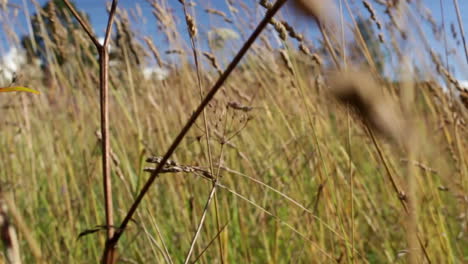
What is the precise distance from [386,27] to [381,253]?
0.66m

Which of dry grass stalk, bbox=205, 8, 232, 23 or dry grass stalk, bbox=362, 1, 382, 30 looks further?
dry grass stalk, bbox=205, 8, 232, 23

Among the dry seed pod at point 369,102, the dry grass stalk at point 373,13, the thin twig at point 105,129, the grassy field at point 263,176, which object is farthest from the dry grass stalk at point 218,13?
the dry seed pod at point 369,102

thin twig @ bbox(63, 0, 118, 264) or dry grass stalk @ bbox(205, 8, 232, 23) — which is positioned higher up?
dry grass stalk @ bbox(205, 8, 232, 23)

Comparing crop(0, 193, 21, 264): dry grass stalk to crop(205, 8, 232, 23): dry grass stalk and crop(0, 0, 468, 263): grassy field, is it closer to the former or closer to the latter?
crop(0, 0, 468, 263): grassy field

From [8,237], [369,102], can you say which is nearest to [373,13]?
[369,102]

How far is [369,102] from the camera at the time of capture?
0.21 metres

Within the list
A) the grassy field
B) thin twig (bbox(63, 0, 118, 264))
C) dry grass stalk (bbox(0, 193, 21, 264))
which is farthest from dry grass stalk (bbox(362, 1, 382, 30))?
dry grass stalk (bbox(0, 193, 21, 264))

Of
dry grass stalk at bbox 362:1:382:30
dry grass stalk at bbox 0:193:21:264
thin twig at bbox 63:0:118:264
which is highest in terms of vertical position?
dry grass stalk at bbox 362:1:382:30

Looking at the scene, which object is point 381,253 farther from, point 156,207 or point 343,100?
point 343,100

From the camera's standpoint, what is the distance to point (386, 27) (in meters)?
1.31

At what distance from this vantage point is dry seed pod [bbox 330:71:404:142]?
20 centimetres

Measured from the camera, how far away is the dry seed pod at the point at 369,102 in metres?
0.20

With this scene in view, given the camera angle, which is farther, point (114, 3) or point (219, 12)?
point (219, 12)

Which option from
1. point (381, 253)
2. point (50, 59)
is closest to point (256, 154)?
point (381, 253)
